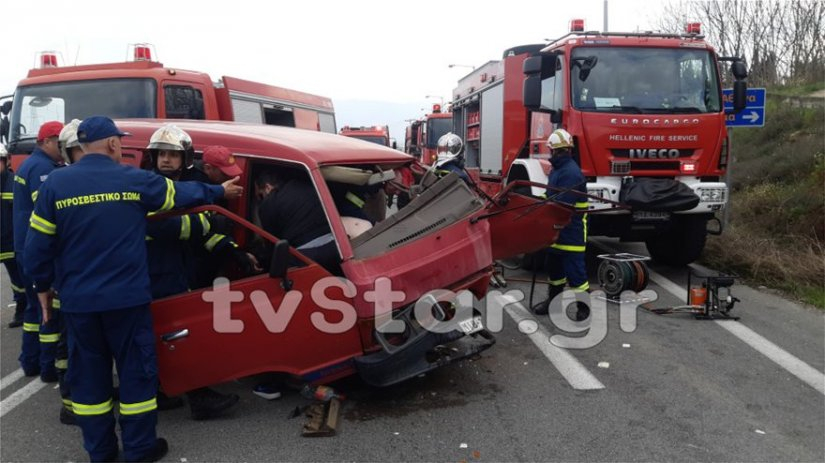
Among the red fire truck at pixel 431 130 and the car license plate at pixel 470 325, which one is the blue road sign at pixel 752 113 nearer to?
the car license plate at pixel 470 325

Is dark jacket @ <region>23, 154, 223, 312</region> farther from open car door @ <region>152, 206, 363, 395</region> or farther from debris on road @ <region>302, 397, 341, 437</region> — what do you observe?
debris on road @ <region>302, 397, 341, 437</region>

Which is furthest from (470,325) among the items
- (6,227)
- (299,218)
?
(6,227)

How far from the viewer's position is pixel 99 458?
341 cm

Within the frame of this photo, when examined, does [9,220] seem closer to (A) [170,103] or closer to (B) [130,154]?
(B) [130,154]

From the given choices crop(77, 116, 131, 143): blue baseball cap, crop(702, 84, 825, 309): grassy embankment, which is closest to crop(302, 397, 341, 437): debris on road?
crop(77, 116, 131, 143): blue baseball cap

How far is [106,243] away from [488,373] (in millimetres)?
2776

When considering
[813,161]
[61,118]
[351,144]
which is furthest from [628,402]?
[813,161]

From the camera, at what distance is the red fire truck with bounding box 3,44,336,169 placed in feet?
24.0

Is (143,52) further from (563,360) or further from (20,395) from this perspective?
(563,360)

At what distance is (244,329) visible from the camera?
3699 millimetres

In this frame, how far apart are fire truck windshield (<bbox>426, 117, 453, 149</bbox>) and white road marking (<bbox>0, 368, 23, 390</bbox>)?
1587 centimetres

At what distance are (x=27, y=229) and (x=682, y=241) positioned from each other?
693 cm

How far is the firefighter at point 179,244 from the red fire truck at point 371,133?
16.9 metres

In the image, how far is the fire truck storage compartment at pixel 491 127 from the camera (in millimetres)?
9367
